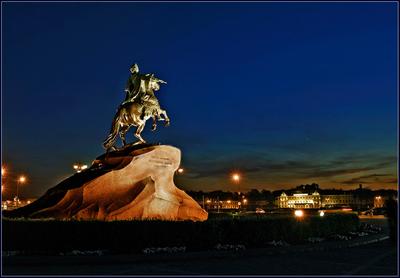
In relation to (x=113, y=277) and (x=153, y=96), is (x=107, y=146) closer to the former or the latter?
(x=153, y=96)

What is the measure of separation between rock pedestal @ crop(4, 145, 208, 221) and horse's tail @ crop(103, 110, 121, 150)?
0.59 meters

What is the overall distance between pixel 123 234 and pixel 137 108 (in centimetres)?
723

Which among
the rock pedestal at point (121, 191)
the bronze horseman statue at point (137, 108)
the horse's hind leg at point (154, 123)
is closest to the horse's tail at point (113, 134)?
the bronze horseman statue at point (137, 108)

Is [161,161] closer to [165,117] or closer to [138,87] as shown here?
[165,117]

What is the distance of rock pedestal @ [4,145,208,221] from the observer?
802 inches

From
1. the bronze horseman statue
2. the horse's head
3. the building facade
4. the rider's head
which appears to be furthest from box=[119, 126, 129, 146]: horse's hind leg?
the building facade

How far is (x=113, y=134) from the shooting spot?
→ 2295cm

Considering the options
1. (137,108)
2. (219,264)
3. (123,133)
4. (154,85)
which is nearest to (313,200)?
(123,133)

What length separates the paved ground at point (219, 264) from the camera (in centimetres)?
1302

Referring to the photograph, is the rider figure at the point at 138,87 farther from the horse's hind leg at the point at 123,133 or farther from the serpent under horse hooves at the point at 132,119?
the horse's hind leg at the point at 123,133

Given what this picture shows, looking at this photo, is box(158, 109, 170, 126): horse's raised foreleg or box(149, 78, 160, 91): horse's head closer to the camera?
box(149, 78, 160, 91): horse's head

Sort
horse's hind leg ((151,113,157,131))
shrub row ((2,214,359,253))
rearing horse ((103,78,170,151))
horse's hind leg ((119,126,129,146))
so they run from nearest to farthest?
shrub row ((2,214,359,253)) < rearing horse ((103,78,170,151)) < horse's hind leg ((151,113,157,131)) < horse's hind leg ((119,126,129,146))

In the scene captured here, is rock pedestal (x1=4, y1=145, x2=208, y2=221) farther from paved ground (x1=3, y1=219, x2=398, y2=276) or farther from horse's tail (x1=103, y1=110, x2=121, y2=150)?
paved ground (x1=3, y1=219, x2=398, y2=276)

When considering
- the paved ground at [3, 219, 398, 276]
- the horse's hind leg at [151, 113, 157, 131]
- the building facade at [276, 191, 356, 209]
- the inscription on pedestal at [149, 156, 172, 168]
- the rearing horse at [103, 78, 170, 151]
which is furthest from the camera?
the building facade at [276, 191, 356, 209]
